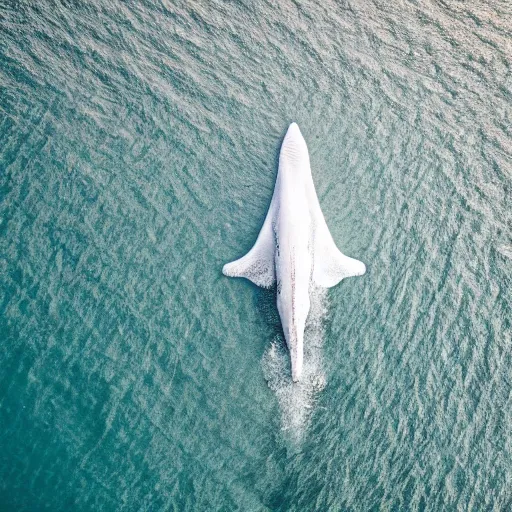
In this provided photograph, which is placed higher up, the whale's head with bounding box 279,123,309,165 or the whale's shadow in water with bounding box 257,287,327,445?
the whale's head with bounding box 279,123,309,165

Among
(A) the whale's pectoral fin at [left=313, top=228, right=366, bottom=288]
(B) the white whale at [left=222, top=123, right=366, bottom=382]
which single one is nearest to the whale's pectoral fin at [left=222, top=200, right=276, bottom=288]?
(B) the white whale at [left=222, top=123, right=366, bottom=382]

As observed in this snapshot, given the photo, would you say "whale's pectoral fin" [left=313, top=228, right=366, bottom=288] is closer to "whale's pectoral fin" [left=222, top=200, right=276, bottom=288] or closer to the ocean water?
the ocean water

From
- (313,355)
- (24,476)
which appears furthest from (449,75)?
(24,476)

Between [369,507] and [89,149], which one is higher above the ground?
[89,149]

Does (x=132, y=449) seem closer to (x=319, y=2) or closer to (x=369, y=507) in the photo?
(x=369, y=507)

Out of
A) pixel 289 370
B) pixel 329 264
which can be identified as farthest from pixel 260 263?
pixel 289 370
